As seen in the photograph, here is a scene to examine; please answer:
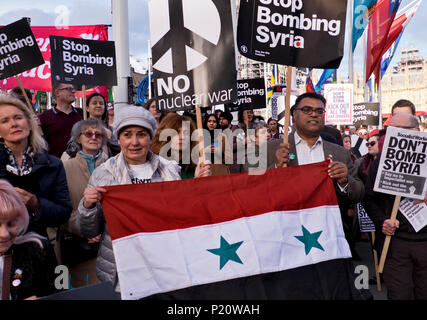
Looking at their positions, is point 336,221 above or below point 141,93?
below

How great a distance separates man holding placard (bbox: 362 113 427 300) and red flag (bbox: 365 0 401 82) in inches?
237

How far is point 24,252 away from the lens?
235 cm

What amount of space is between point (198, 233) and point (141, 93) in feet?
30.5

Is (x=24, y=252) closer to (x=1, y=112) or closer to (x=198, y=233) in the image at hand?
(x=198, y=233)

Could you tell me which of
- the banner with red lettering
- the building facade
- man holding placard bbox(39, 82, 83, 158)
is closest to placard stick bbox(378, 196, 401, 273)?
man holding placard bbox(39, 82, 83, 158)

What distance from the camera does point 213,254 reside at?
2943 mm

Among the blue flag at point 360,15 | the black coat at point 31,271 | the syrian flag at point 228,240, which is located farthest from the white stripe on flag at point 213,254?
the blue flag at point 360,15

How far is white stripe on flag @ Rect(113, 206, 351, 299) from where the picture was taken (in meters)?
2.84

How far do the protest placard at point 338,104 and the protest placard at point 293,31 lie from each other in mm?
7833

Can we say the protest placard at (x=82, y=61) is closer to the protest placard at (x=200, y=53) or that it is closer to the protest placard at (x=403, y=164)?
the protest placard at (x=200, y=53)

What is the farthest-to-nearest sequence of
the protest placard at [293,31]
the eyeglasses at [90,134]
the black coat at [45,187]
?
the eyeglasses at [90,134] < the protest placard at [293,31] < the black coat at [45,187]

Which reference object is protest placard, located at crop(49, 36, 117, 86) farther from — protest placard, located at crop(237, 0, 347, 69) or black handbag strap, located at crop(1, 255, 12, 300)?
black handbag strap, located at crop(1, 255, 12, 300)

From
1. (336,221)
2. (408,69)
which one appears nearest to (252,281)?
(336,221)

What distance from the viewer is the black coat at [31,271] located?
7.44 feet
